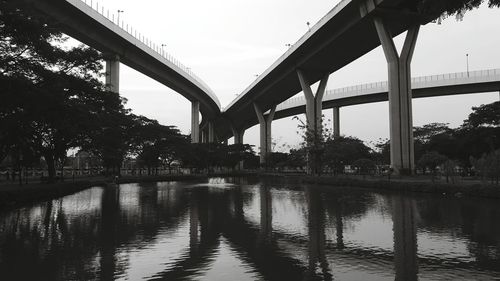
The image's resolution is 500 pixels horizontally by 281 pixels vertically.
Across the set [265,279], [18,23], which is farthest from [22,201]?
[265,279]

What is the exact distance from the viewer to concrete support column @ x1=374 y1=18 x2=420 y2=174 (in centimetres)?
3819

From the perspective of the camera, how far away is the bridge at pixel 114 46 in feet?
121

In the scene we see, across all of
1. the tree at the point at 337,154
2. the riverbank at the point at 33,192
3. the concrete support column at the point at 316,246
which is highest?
the tree at the point at 337,154

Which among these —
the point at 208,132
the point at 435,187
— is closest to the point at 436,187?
the point at 435,187

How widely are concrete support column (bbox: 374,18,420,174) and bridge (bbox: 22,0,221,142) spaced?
25.4 meters

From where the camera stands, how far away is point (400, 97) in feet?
125

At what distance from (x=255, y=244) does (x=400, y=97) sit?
104 feet

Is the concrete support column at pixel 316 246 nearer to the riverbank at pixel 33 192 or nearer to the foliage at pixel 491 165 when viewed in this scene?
the foliage at pixel 491 165

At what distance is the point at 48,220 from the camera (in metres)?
15.9

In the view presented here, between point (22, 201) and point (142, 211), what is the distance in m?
8.43

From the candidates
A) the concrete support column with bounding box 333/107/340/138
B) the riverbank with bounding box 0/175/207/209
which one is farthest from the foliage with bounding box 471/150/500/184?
the concrete support column with bounding box 333/107/340/138

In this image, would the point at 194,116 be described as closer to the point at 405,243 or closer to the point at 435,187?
the point at 435,187

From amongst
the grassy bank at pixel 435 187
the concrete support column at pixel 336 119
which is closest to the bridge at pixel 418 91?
the concrete support column at pixel 336 119

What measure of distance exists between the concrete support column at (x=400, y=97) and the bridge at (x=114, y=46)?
25.4 metres
